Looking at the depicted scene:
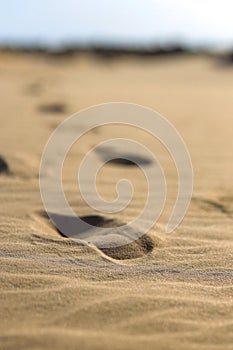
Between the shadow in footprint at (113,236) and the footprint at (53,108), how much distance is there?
10.1ft

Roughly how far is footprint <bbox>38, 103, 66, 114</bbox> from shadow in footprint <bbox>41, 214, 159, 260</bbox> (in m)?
3.09

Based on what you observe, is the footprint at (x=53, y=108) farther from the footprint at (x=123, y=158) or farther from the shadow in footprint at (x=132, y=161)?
the shadow in footprint at (x=132, y=161)

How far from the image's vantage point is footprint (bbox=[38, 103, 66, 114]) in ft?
17.5

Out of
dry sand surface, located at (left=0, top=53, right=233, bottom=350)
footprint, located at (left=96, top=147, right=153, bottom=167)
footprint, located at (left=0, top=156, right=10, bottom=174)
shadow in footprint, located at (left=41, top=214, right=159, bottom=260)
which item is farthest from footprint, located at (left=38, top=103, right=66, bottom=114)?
shadow in footprint, located at (left=41, top=214, right=159, bottom=260)

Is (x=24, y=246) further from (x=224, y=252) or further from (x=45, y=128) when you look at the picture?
(x=45, y=128)

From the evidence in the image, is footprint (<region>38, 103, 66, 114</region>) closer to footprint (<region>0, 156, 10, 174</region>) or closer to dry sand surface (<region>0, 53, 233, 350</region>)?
dry sand surface (<region>0, 53, 233, 350</region>)

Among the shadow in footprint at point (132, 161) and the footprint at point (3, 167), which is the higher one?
the shadow in footprint at point (132, 161)

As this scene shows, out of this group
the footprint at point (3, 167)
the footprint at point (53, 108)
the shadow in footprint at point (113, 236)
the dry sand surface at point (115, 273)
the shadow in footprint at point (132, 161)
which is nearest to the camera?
the dry sand surface at point (115, 273)

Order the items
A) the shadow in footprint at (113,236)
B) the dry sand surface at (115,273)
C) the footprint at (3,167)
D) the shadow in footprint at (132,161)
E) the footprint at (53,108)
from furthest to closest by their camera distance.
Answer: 1. the footprint at (53,108)
2. the shadow in footprint at (132,161)
3. the footprint at (3,167)
4. the shadow in footprint at (113,236)
5. the dry sand surface at (115,273)

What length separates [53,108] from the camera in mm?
5465

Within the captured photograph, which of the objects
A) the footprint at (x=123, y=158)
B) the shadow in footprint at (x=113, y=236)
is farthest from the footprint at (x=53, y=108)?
the shadow in footprint at (x=113, y=236)

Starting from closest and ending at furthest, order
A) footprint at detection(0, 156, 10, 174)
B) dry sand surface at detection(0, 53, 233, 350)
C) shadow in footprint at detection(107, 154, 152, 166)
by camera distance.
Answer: dry sand surface at detection(0, 53, 233, 350)
footprint at detection(0, 156, 10, 174)
shadow in footprint at detection(107, 154, 152, 166)

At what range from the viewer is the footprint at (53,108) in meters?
5.33

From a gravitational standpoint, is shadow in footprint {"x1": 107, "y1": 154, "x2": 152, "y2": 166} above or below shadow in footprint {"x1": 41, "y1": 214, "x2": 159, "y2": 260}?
above
